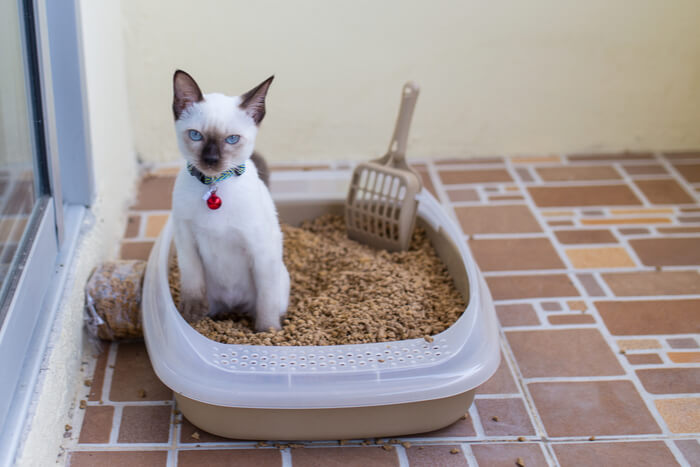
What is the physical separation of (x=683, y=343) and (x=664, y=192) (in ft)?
2.49

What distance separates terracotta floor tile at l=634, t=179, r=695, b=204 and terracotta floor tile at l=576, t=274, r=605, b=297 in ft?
1.67

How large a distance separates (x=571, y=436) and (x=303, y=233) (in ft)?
2.73

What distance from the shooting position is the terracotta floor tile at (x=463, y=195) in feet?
7.40

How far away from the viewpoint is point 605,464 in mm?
1380

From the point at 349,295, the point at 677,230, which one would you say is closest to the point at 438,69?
the point at 677,230

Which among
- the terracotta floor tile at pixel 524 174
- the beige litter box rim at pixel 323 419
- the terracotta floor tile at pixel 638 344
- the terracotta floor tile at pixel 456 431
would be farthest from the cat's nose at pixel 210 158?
the terracotta floor tile at pixel 524 174

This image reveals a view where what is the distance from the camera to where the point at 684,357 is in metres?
1.66

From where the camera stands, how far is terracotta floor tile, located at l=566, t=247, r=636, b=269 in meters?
1.97

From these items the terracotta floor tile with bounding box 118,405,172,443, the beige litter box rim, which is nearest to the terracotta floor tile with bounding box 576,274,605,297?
the beige litter box rim

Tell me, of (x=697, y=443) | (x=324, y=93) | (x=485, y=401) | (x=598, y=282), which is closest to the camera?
(x=697, y=443)

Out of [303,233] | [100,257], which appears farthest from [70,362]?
[303,233]

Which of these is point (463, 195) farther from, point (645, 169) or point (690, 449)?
point (690, 449)

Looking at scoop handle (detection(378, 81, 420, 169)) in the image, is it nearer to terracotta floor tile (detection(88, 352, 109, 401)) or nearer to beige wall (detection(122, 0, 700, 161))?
beige wall (detection(122, 0, 700, 161))

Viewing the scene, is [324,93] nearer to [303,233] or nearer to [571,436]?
[303,233]
